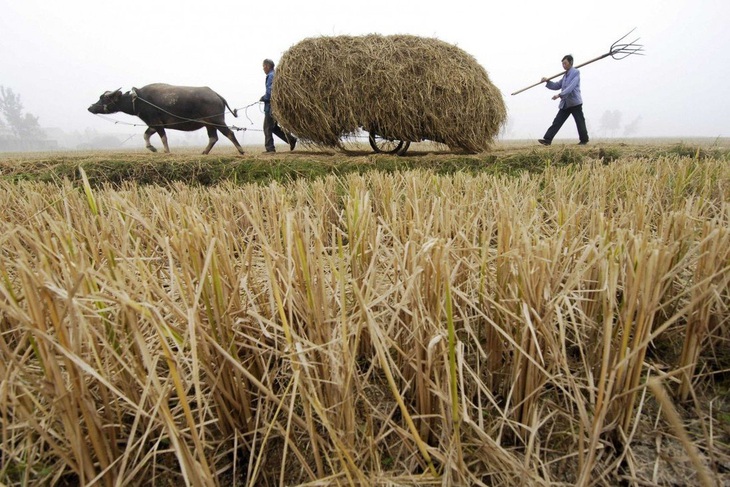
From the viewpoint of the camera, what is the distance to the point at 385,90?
5020mm

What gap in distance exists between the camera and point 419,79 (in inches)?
197

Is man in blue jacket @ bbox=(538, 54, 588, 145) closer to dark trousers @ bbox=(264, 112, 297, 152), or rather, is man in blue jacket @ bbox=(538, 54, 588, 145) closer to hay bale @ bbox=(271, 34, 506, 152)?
hay bale @ bbox=(271, 34, 506, 152)

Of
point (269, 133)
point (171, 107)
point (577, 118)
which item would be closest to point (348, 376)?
point (269, 133)

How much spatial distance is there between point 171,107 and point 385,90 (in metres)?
3.88

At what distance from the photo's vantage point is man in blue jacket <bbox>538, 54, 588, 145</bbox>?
5.75 m

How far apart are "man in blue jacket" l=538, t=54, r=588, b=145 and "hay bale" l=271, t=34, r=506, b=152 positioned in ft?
4.36

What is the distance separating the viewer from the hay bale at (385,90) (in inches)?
197

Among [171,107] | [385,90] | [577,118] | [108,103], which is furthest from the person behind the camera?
[108,103]

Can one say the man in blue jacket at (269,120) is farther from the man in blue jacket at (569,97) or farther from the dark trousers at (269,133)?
the man in blue jacket at (569,97)

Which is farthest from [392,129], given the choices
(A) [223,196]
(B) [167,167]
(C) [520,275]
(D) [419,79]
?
(C) [520,275]

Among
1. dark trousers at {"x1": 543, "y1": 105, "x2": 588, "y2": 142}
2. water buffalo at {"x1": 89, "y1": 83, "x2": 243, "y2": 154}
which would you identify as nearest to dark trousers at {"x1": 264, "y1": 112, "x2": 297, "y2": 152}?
water buffalo at {"x1": 89, "y1": 83, "x2": 243, "y2": 154}

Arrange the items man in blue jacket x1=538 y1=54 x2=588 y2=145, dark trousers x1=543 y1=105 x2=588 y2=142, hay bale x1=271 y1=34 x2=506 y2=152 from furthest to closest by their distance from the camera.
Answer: dark trousers x1=543 y1=105 x2=588 y2=142
man in blue jacket x1=538 y1=54 x2=588 y2=145
hay bale x1=271 y1=34 x2=506 y2=152

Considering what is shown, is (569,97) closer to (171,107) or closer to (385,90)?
(385,90)

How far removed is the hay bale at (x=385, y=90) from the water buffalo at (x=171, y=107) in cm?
163
